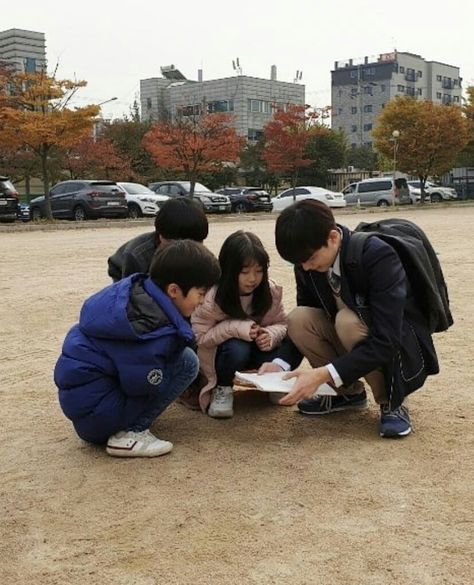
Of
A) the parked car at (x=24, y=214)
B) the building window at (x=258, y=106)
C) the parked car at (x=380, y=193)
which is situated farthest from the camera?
the building window at (x=258, y=106)

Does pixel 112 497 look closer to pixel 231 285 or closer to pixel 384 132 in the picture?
pixel 231 285

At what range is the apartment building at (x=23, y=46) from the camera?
48438 millimetres

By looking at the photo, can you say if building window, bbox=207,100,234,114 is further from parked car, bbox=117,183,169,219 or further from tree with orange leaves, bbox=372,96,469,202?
parked car, bbox=117,183,169,219

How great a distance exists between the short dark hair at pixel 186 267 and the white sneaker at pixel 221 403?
A: 712 millimetres

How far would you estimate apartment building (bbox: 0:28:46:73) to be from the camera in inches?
1907

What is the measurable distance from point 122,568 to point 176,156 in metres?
25.2

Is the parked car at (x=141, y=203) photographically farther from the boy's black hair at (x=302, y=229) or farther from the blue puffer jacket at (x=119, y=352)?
the boy's black hair at (x=302, y=229)

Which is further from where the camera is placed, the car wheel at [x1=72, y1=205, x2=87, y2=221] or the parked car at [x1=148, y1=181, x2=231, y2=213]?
the parked car at [x1=148, y1=181, x2=231, y2=213]

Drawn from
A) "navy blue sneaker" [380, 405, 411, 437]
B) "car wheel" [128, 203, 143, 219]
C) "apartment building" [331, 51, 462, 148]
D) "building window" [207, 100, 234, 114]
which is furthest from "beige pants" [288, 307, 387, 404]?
"apartment building" [331, 51, 462, 148]

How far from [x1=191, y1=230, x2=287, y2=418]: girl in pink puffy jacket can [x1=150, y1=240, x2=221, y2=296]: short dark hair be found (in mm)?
409

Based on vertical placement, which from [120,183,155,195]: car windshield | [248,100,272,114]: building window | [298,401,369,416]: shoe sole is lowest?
[298,401,369,416]: shoe sole

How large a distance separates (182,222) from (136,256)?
0.30m

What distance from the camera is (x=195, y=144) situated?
2598 centimetres

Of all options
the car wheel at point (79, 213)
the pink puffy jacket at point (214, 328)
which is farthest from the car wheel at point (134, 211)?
the pink puffy jacket at point (214, 328)
